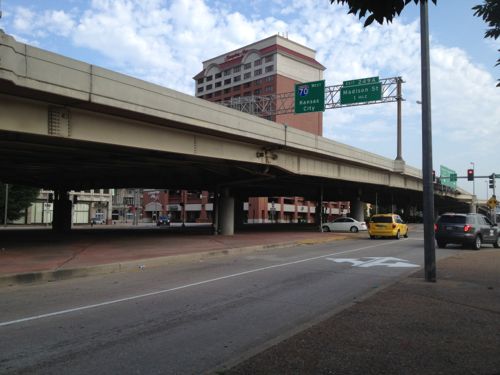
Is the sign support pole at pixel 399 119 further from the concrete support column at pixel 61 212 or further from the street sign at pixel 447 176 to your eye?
the concrete support column at pixel 61 212

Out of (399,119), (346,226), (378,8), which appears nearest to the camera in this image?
(378,8)

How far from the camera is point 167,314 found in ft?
26.3

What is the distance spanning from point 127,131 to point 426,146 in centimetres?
1098

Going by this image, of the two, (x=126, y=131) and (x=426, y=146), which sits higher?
(x=126, y=131)

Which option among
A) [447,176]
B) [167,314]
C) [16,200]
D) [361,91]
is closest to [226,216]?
[361,91]

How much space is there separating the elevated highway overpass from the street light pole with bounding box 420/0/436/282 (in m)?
9.70

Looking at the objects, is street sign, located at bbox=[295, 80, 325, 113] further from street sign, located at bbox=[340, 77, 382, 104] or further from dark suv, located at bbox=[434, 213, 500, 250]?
dark suv, located at bbox=[434, 213, 500, 250]

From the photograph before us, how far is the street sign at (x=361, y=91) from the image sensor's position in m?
32.5

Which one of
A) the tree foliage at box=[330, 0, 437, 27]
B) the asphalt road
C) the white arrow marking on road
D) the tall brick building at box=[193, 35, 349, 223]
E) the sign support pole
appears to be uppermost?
the tall brick building at box=[193, 35, 349, 223]

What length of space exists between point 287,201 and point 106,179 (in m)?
74.9

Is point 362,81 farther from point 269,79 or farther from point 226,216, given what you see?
point 269,79

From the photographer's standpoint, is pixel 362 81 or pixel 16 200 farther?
pixel 16 200

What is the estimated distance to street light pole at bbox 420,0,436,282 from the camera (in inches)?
430

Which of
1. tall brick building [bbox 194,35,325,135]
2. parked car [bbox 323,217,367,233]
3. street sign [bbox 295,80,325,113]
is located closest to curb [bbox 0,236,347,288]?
street sign [bbox 295,80,325,113]
